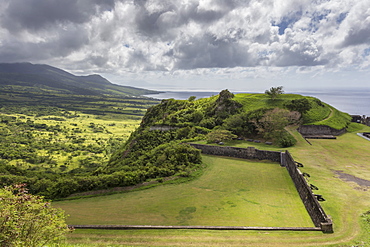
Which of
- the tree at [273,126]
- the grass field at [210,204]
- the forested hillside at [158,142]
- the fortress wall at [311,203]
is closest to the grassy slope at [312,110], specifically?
the forested hillside at [158,142]

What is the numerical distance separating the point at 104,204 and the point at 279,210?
19816 millimetres

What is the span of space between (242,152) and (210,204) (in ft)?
65.2

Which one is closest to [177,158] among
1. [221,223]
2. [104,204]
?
[104,204]

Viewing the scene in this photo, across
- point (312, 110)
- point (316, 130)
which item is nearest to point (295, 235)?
point (316, 130)

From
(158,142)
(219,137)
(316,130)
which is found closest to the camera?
(219,137)

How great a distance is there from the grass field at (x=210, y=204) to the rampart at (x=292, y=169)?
861 mm

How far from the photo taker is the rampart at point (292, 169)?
18.9 m

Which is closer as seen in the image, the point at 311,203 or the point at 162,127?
the point at 311,203

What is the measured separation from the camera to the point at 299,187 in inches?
1072

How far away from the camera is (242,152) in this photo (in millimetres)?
44000

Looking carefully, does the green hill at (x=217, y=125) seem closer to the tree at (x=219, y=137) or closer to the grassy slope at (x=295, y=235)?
the tree at (x=219, y=137)

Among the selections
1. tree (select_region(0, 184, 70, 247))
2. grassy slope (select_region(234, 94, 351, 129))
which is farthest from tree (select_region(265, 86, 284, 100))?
tree (select_region(0, 184, 70, 247))

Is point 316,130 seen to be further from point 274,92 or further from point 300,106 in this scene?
point 274,92

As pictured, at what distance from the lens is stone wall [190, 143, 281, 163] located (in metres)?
40.8
